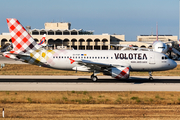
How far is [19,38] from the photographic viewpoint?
112 ft

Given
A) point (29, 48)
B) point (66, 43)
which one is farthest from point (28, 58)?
point (66, 43)

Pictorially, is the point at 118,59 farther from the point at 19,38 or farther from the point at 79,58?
the point at 19,38

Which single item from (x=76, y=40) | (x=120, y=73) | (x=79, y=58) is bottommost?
(x=120, y=73)

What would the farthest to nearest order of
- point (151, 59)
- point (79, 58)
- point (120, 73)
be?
point (151, 59)
point (79, 58)
point (120, 73)

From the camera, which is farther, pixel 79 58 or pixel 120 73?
pixel 79 58

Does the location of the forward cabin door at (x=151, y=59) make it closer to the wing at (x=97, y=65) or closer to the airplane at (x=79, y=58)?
the airplane at (x=79, y=58)

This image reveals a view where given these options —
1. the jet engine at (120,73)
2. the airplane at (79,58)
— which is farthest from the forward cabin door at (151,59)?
the jet engine at (120,73)

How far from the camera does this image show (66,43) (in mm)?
139375

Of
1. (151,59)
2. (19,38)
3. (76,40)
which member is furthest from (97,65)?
(76,40)

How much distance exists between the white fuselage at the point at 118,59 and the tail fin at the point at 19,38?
11.5 feet

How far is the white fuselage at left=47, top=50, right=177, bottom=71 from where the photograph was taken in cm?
3412

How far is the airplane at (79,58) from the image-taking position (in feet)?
110

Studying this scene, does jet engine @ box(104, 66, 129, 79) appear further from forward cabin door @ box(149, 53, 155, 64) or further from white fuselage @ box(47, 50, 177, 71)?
forward cabin door @ box(149, 53, 155, 64)

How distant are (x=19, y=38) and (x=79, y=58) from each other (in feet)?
27.4
